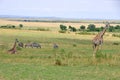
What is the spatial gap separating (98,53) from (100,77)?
18.7 ft

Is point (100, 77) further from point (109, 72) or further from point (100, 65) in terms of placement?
point (100, 65)

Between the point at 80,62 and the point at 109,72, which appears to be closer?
the point at 109,72

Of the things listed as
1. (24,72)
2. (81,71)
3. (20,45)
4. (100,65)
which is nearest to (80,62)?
(100,65)

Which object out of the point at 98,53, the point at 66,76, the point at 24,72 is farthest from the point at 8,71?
the point at 98,53

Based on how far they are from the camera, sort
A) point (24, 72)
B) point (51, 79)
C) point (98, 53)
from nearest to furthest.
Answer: point (51, 79) → point (24, 72) → point (98, 53)

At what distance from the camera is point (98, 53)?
18.6 m

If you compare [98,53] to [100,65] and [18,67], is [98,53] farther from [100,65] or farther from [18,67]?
[18,67]

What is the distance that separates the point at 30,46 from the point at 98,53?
1200cm

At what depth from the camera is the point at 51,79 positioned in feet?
40.1

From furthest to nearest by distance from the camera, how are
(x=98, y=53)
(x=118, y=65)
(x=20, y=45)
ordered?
(x=20, y=45) → (x=98, y=53) → (x=118, y=65)

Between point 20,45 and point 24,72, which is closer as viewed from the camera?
point 24,72

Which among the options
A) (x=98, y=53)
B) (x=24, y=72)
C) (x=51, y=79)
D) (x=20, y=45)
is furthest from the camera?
(x=20, y=45)

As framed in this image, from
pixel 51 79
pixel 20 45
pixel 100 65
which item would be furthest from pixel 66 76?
pixel 20 45

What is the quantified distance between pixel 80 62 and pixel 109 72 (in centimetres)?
346
